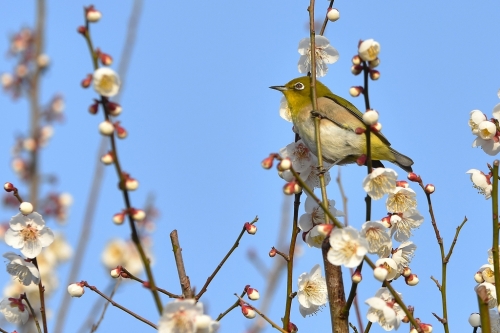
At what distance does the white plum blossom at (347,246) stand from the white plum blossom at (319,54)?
65.1 inches

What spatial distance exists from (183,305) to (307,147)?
5.44 feet

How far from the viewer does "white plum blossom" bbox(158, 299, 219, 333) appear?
209cm

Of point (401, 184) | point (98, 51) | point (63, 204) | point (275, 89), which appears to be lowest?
point (98, 51)

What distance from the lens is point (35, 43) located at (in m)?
9.84

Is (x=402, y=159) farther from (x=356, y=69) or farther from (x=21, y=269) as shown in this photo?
(x=21, y=269)

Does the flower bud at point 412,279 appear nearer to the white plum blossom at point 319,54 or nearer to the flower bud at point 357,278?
the flower bud at point 357,278

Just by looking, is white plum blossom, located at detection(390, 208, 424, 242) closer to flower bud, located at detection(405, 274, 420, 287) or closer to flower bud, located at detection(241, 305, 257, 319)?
flower bud, located at detection(405, 274, 420, 287)

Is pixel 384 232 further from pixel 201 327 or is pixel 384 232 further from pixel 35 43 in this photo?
pixel 35 43

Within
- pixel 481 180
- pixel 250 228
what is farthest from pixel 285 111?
pixel 481 180

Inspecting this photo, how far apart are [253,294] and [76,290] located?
0.80 metres

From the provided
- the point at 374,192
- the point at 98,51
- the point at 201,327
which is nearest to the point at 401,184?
the point at 374,192

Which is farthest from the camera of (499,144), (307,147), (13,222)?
(307,147)

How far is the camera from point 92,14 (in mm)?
2246

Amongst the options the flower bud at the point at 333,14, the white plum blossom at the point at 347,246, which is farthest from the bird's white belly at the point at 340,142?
the white plum blossom at the point at 347,246
